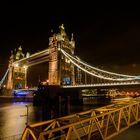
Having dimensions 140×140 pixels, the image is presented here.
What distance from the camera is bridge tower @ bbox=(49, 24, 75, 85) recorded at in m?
80.8

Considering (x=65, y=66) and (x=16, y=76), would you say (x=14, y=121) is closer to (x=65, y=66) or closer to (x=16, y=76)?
(x=65, y=66)

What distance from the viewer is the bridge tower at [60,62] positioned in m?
80.8

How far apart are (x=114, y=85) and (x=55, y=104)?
43.4 meters

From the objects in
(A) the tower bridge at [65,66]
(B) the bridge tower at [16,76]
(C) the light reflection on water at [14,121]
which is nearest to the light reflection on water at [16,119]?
(C) the light reflection on water at [14,121]

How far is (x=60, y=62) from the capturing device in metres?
83.8

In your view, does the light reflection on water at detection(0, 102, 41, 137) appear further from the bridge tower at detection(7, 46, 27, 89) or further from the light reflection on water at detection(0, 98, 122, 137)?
the bridge tower at detection(7, 46, 27, 89)

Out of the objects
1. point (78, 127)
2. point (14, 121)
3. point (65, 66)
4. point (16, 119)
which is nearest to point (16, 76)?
point (65, 66)

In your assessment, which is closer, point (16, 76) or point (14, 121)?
point (14, 121)

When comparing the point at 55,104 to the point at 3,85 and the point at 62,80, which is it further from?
the point at 3,85

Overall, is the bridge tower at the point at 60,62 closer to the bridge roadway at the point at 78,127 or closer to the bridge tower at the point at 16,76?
the bridge tower at the point at 16,76

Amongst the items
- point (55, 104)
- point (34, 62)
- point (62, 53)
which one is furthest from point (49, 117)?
point (34, 62)

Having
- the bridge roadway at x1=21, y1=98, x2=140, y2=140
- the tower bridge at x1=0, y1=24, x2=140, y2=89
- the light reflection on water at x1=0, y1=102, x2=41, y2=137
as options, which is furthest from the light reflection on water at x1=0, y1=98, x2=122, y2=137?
the tower bridge at x1=0, y1=24, x2=140, y2=89

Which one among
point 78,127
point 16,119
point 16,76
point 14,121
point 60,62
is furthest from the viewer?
point 16,76

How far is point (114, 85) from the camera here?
174ft
